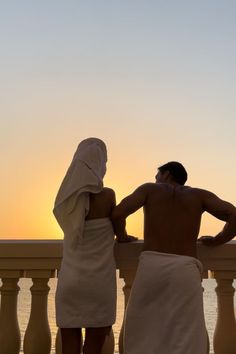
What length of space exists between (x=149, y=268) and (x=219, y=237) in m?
0.61

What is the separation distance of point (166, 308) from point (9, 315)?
1225 millimetres

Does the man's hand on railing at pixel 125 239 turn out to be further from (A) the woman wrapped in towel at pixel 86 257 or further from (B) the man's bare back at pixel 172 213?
(A) the woman wrapped in towel at pixel 86 257

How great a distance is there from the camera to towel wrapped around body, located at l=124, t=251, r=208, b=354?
3006mm

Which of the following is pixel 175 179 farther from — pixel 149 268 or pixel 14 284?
pixel 14 284

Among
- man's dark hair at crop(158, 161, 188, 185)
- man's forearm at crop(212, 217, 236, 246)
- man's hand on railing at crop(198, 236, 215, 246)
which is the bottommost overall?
man's hand on railing at crop(198, 236, 215, 246)

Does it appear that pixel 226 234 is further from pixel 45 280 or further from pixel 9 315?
pixel 9 315

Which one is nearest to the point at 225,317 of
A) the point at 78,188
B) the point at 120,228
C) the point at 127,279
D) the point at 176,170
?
the point at 127,279

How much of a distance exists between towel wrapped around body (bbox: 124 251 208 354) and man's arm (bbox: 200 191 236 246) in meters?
0.33

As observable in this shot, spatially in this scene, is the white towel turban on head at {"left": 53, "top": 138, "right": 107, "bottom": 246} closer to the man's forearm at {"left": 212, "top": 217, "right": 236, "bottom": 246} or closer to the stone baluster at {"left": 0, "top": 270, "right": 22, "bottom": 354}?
the stone baluster at {"left": 0, "top": 270, "right": 22, "bottom": 354}

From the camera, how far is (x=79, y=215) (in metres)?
3.08

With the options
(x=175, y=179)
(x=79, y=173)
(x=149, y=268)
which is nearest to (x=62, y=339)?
(x=149, y=268)

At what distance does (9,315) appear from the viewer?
3412mm

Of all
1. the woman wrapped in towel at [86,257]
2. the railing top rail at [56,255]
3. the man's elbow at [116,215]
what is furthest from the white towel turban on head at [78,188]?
the railing top rail at [56,255]

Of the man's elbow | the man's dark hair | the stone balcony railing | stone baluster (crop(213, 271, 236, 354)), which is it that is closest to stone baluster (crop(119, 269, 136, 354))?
the stone balcony railing
